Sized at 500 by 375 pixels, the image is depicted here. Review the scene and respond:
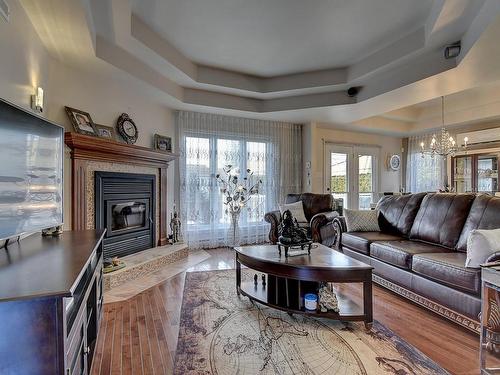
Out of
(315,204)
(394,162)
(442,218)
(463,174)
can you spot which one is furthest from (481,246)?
(394,162)

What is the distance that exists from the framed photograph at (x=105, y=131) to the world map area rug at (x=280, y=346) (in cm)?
228

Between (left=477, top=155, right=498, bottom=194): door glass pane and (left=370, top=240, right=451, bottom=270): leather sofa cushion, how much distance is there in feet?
11.0

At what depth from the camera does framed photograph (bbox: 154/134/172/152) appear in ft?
14.5

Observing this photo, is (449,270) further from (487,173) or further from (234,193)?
(487,173)

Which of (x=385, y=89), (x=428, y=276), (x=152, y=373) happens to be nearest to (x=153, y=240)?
(x=152, y=373)

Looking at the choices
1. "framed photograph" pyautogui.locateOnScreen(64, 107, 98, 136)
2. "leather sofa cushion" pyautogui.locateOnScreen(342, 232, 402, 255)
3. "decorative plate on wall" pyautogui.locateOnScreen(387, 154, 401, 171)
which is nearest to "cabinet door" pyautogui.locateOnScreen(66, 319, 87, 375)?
"framed photograph" pyautogui.locateOnScreen(64, 107, 98, 136)

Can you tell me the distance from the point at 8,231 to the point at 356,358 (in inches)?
84.6

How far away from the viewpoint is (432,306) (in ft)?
8.04

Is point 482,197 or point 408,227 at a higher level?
point 482,197

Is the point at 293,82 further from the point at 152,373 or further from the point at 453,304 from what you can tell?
the point at 152,373

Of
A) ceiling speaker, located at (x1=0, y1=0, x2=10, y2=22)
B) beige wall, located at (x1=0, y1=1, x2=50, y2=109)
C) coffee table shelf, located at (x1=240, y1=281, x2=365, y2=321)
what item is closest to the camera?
ceiling speaker, located at (x1=0, y1=0, x2=10, y2=22)

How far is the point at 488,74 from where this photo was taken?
10.6 ft

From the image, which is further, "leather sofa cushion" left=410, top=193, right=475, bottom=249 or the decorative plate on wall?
the decorative plate on wall

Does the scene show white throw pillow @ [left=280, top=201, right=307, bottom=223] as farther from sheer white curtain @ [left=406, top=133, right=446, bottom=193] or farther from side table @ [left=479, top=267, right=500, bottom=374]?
sheer white curtain @ [left=406, top=133, right=446, bottom=193]
